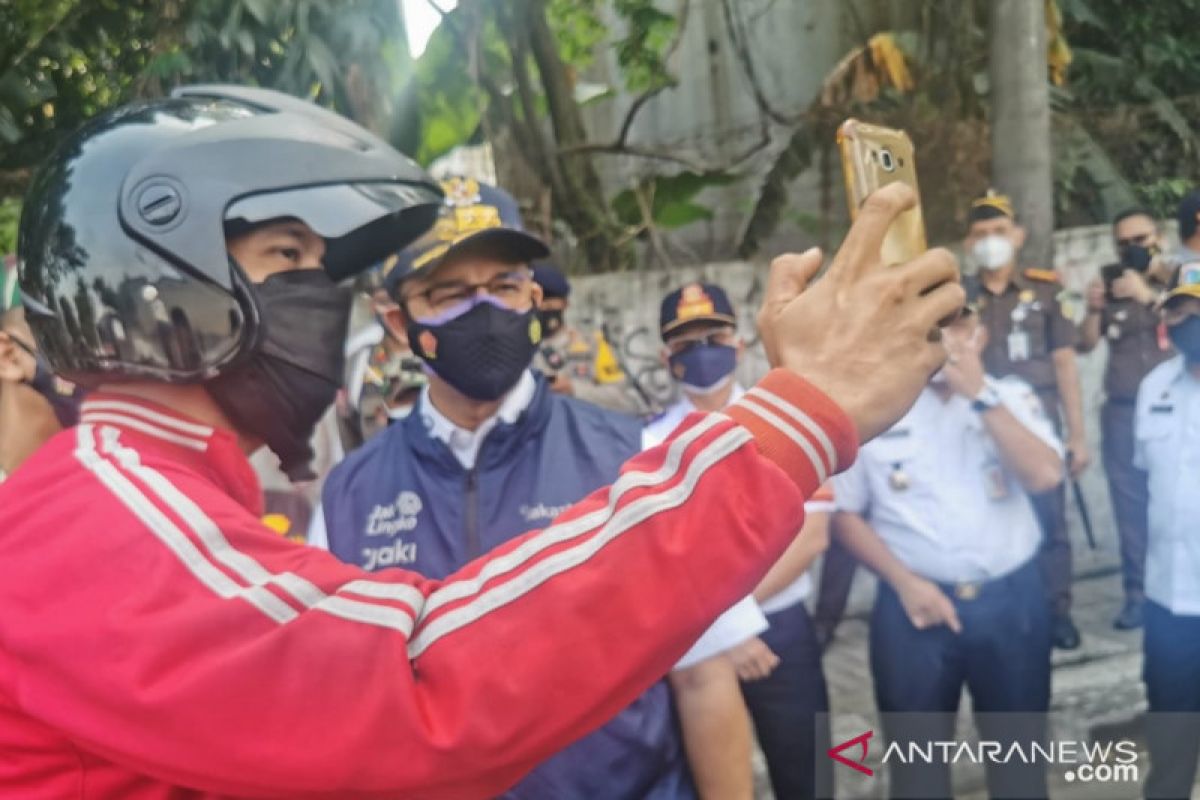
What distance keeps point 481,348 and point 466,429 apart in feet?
0.67

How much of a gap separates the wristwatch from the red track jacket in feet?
9.30

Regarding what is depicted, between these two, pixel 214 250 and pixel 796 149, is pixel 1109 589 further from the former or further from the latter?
pixel 214 250

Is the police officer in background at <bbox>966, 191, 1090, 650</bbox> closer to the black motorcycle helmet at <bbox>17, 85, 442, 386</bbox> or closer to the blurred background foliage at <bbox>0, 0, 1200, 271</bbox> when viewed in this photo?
the blurred background foliage at <bbox>0, 0, 1200, 271</bbox>

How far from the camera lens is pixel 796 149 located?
897 centimetres

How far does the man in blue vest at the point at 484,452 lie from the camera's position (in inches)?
85.1

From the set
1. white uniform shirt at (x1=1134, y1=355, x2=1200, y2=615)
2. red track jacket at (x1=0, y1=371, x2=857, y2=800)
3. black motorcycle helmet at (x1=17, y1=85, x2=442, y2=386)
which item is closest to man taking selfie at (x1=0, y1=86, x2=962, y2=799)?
red track jacket at (x1=0, y1=371, x2=857, y2=800)

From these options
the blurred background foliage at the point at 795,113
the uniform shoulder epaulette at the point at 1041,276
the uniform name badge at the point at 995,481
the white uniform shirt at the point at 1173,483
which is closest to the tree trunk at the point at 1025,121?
the uniform shoulder epaulette at the point at 1041,276

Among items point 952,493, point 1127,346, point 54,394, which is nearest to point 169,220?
point 54,394

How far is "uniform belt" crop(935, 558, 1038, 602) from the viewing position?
3.75 meters

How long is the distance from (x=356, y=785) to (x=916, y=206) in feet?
2.78

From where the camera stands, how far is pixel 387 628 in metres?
1.13

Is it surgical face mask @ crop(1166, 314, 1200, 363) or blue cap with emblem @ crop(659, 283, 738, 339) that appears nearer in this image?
surgical face mask @ crop(1166, 314, 1200, 363)

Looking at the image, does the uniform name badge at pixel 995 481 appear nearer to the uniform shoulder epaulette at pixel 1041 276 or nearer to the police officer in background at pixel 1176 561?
the police officer in background at pixel 1176 561

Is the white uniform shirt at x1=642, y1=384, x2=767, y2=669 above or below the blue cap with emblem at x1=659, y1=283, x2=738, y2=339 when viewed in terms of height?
below
